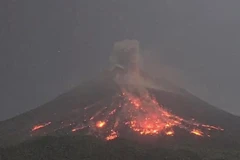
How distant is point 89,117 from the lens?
183 feet

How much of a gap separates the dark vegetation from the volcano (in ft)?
28.1

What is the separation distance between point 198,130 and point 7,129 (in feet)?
93.7

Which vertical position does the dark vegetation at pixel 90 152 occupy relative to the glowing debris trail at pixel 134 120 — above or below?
below

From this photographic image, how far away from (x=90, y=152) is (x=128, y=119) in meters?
21.8

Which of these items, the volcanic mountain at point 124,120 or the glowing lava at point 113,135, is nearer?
A: the glowing lava at point 113,135

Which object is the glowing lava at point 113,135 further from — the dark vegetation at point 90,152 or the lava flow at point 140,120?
the dark vegetation at point 90,152

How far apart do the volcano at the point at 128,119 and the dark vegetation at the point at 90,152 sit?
8.57 meters

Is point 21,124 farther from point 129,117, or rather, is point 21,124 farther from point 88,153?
point 88,153

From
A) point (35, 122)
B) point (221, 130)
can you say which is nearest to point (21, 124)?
point (35, 122)

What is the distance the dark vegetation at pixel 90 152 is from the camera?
104 feet

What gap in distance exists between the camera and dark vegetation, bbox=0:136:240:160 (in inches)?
1251

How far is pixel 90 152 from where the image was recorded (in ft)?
108

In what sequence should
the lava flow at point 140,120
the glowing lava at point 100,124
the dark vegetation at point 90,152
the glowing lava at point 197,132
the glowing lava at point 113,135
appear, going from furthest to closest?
1. the glowing lava at point 100,124
2. the lava flow at point 140,120
3. the glowing lava at point 197,132
4. the glowing lava at point 113,135
5. the dark vegetation at point 90,152

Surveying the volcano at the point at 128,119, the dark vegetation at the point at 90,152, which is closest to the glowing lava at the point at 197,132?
the volcano at the point at 128,119
